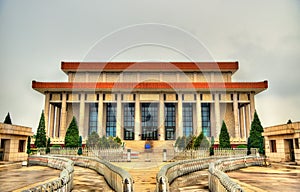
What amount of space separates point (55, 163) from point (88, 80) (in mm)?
29783

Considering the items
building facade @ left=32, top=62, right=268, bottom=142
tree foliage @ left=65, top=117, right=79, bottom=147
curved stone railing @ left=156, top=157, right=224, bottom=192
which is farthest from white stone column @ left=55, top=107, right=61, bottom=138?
curved stone railing @ left=156, top=157, right=224, bottom=192

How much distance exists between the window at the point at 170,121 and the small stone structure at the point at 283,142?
23384 mm

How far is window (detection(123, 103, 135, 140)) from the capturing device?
41719 mm

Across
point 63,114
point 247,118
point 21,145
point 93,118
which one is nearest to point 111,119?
point 93,118

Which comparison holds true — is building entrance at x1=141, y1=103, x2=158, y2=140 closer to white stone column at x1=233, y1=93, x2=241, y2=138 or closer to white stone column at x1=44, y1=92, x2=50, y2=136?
white stone column at x1=233, y1=93, x2=241, y2=138

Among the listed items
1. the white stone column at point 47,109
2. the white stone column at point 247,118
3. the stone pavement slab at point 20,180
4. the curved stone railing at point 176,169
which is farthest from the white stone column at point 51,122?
the curved stone railing at point 176,169

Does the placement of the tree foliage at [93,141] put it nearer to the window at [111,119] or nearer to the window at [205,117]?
the window at [111,119]

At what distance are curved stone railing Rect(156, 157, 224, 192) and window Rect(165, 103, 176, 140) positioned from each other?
1063 inches

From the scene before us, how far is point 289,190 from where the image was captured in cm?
837

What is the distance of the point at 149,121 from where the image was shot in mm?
43031

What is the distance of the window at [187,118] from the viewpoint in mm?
42906

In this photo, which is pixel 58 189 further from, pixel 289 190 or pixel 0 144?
pixel 0 144

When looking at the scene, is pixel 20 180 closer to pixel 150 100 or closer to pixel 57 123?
pixel 150 100

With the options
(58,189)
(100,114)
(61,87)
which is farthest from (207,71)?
(58,189)
